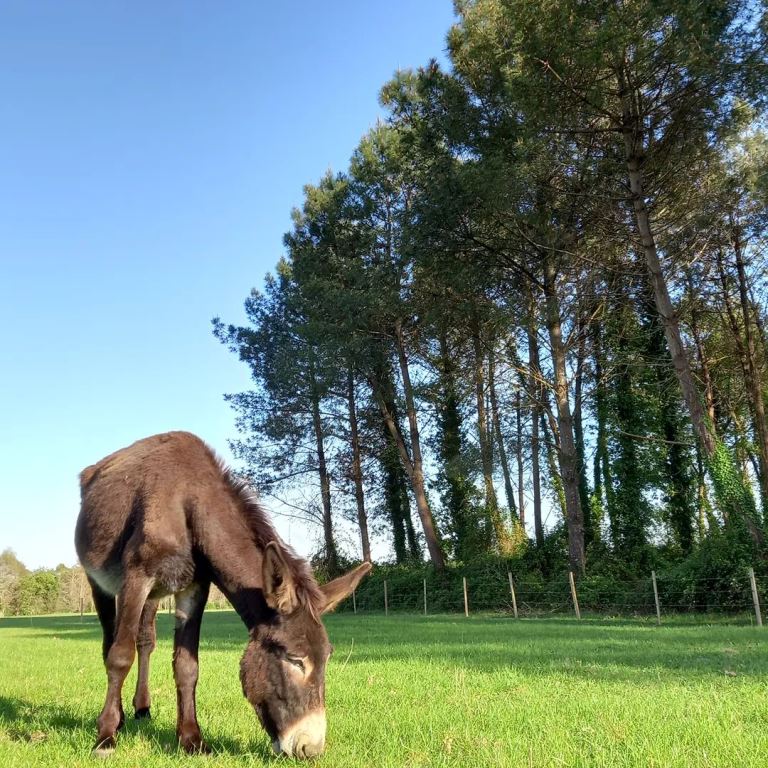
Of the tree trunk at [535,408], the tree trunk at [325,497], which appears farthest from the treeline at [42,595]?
the tree trunk at [535,408]

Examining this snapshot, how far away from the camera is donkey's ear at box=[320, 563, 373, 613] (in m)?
4.02

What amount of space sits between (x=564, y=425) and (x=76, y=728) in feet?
57.3

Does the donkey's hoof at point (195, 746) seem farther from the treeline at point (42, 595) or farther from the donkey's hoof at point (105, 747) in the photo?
the treeline at point (42, 595)

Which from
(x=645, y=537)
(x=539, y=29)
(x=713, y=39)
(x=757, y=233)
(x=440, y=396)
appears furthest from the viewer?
(x=440, y=396)

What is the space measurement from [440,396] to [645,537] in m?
9.65

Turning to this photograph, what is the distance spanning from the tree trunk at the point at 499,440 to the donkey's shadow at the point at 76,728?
18.5 meters

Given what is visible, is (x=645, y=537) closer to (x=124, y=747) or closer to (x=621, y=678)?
(x=621, y=678)

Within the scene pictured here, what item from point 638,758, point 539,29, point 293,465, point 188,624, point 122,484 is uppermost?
point 539,29

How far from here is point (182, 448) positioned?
16.2 feet

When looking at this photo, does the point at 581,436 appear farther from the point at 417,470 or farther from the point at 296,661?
the point at 296,661

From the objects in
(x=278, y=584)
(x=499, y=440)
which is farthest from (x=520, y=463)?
(x=278, y=584)

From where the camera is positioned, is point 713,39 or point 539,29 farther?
point 539,29

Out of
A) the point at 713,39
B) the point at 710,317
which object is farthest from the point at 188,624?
the point at 710,317

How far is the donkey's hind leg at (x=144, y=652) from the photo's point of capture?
4961mm
